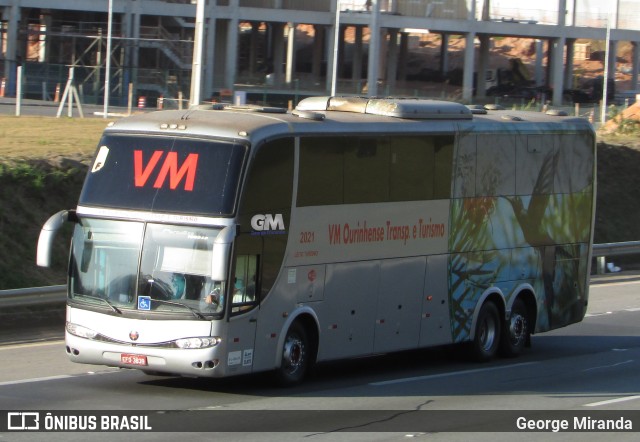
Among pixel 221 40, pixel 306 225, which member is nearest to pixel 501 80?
pixel 221 40

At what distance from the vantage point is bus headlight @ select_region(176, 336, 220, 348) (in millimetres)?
13680

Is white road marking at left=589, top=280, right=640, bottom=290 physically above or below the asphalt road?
below

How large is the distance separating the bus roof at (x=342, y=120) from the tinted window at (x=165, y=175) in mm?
184

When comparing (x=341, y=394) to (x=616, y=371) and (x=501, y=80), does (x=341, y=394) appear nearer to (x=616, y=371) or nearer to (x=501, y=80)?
(x=616, y=371)

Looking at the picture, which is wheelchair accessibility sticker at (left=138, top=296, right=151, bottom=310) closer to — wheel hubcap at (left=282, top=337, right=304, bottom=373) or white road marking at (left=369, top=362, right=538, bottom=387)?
wheel hubcap at (left=282, top=337, right=304, bottom=373)

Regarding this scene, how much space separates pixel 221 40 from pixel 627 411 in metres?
63.8

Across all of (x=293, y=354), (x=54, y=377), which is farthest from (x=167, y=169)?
(x=54, y=377)

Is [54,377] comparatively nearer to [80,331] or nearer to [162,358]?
[80,331]

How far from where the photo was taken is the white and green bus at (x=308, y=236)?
1384 cm

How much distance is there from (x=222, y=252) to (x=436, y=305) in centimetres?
517

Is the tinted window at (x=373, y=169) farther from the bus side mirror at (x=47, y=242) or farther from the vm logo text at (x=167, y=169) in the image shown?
the bus side mirror at (x=47, y=242)

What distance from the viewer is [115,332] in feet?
45.8

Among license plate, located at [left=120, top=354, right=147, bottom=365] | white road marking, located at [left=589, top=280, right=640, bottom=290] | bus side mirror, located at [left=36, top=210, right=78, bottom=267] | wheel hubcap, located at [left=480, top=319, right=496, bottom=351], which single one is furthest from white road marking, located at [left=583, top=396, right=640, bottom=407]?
white road marking, located at [left=589, top=280, right=640, bottom=290]

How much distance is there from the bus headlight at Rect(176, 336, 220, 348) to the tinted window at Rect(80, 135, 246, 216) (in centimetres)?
143
